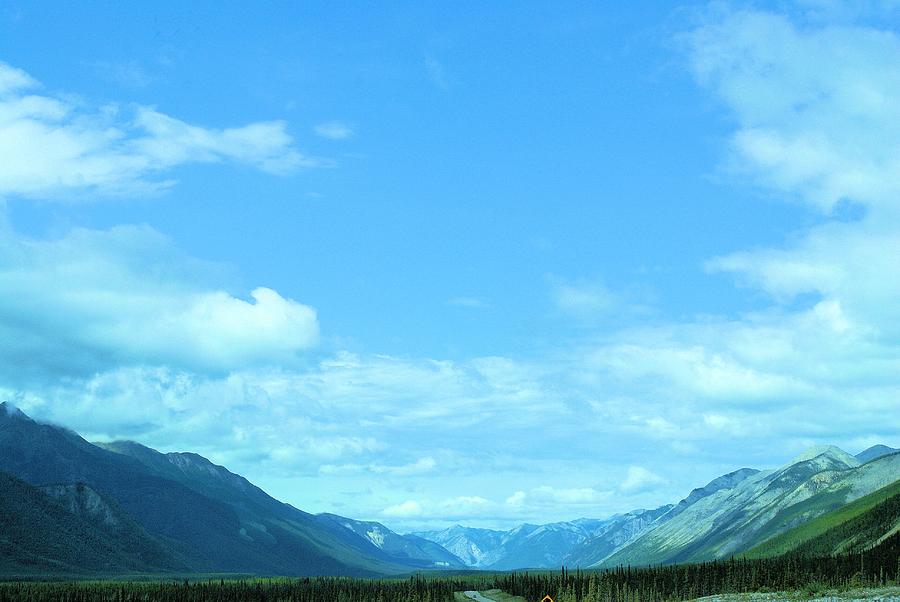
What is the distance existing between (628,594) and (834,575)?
Answer: 4106cm

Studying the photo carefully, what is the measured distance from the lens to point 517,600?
199375 millimetres

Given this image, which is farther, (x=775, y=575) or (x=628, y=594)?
(x=775, y=575)

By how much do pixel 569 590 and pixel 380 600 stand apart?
3656cm

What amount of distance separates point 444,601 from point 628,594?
41309 mm

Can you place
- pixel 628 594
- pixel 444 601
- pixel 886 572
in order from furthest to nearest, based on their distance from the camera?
pixel 444 601 < pixel 886 572 < pixel 628 594

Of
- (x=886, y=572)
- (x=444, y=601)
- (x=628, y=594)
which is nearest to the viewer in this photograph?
(x=628, y=594)

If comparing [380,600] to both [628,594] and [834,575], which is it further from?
[834,575]

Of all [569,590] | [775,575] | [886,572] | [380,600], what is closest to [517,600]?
[569,590]

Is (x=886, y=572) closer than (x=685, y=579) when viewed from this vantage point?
Yes

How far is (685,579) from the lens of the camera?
200 meters

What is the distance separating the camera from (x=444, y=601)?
19900 cm

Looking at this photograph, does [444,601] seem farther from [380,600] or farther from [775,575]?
[775,575]

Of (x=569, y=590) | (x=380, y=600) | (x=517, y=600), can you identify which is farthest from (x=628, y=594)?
(x=380, y=600)

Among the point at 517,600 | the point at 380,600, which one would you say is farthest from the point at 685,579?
the point at 380,600
